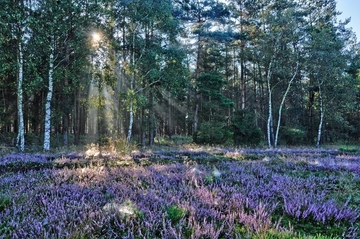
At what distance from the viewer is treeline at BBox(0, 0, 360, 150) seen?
1491 cm

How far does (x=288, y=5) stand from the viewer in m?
27.3

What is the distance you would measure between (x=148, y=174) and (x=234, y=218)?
2686 mm

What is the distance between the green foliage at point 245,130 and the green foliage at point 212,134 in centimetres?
142

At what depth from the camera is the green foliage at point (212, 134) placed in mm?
20078

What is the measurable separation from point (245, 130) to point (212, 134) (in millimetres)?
3586

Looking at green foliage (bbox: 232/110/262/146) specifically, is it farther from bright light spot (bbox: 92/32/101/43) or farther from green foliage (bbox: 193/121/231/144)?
bright light spot (bbox: 92/32/101/43)

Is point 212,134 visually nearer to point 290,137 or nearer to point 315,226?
point 290,137

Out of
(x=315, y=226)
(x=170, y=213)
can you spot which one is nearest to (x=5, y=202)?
(x=170, y=213)

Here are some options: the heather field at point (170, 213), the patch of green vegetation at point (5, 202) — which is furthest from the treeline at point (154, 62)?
the heather field at point (170, 213)

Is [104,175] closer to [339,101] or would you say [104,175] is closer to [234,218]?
[234,218]

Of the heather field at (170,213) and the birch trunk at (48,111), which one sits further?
the birch trunk at (48,111)

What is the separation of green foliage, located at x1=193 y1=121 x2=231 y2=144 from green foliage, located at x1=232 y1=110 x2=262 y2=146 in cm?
142

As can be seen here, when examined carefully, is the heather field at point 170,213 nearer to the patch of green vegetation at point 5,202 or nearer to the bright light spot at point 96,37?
the patch of green vegetation at point 5,202

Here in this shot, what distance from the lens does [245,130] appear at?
21812mm
